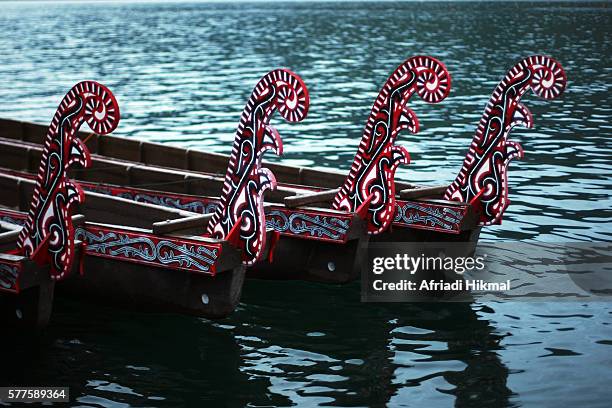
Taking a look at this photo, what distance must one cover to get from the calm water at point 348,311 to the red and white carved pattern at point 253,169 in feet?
4.18

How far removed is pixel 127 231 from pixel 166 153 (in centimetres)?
457

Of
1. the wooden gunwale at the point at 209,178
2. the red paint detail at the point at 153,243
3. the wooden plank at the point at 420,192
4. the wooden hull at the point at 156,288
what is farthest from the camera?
the wooden plank at the point at 420,192

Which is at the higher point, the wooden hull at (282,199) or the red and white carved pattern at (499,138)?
the red and white carved pattern at (499,138)

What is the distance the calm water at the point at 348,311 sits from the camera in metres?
9.91

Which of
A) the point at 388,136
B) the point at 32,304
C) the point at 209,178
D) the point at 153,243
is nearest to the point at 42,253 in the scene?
the point at 32,304

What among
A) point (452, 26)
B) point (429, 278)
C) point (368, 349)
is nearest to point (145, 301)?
point (368, 349)
